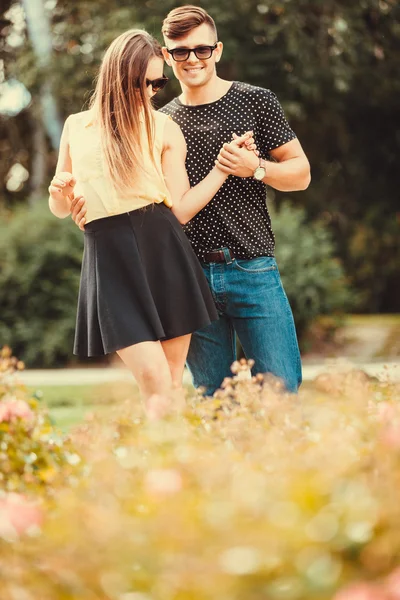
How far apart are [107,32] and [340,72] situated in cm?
329

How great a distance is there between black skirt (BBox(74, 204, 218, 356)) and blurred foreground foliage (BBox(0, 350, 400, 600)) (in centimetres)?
102

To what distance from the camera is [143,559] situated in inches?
58.6

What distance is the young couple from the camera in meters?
3.05

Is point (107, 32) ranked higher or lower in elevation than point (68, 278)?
higher

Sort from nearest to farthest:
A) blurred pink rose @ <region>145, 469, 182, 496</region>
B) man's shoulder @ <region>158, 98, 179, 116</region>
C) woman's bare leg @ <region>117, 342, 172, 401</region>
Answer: blurred pink rose @ <region>145, 469, 182, 496</region>, woman's bare leg @ <region>117, 342, 172, 401</region>, man's shoulder @ <region>158, 98, 179, 116</region>

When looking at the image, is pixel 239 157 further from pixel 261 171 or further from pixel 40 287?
pixel 40 287

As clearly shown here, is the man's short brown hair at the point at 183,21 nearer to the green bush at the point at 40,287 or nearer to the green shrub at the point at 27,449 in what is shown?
the green shrub at the point at 27,449

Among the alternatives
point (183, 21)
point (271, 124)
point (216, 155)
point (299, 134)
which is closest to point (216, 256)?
point (216, 155)

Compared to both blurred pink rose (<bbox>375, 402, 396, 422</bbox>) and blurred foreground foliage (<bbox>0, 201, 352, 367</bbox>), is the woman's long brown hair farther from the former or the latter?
blurred foreground foliage (<bbox>0, 201, 352, 367</bbox>)

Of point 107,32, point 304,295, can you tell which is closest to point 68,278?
point 304,295

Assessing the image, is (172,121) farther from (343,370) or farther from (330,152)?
(330,152)

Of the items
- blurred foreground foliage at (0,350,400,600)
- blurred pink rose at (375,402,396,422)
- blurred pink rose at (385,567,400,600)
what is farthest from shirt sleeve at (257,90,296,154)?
blurred pink rose at (385,567,400,600)

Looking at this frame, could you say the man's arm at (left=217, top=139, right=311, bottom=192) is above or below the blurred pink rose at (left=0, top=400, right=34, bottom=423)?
above

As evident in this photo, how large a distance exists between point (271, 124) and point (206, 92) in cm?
27
